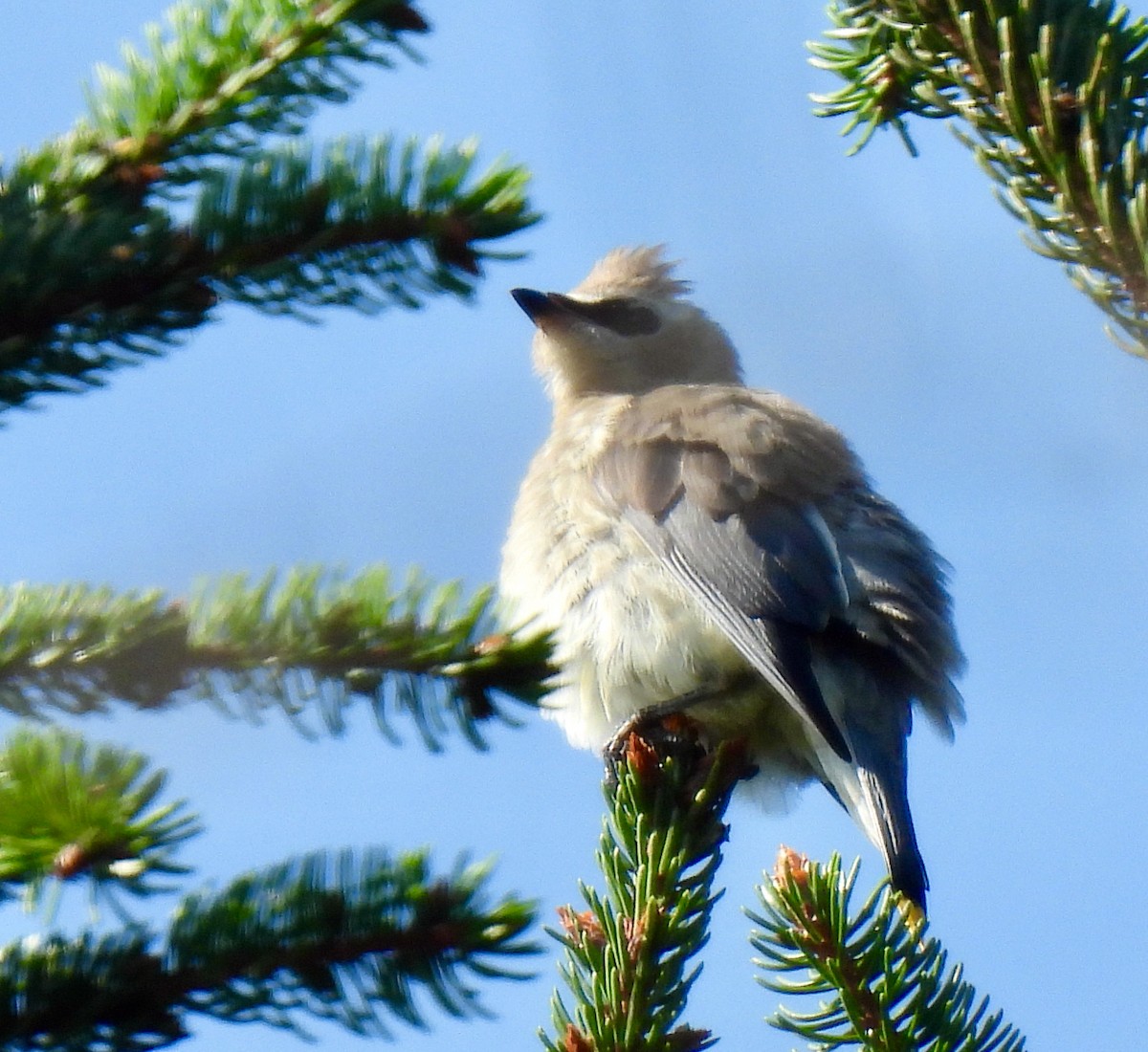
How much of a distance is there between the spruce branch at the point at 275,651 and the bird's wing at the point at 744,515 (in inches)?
78.1

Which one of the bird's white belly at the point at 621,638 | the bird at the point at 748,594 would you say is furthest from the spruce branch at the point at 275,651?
the bird's white belly at the point at 621,638

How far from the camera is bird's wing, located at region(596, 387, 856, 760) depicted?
3.34 metres

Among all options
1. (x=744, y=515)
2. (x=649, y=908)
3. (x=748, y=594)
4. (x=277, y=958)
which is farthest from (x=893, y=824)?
(x=277, y=958)

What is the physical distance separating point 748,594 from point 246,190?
217cm

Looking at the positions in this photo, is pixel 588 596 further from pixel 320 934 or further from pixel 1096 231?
pixel 320 934

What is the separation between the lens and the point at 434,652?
1.20 metres

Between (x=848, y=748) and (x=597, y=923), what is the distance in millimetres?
→ 1534

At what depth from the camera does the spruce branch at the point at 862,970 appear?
1622 millimetres

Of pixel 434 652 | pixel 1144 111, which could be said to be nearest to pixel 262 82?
pixel 434 652

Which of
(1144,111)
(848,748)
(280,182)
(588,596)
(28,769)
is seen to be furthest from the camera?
(588,596)

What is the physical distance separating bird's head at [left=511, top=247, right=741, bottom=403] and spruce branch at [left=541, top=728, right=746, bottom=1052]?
10.5 ft

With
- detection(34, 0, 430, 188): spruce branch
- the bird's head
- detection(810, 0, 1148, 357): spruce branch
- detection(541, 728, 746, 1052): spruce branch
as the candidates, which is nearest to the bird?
detection(541, 728, 746, 1052): spruce branch

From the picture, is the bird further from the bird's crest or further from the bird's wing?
the bird's crest

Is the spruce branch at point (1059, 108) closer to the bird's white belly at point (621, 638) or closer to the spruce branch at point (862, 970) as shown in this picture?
the spruce branch at point (862, 970)
